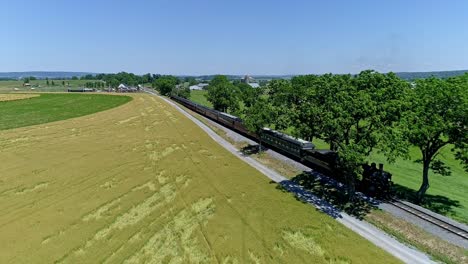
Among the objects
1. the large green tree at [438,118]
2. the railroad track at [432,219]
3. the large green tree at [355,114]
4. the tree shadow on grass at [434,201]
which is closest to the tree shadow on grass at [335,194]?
the large green tree at [355,114]

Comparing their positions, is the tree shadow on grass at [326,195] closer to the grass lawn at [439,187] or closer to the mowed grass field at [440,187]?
the mowed grass field at [440,187]

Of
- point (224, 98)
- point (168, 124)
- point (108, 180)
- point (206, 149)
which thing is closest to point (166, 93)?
point (224, 98)

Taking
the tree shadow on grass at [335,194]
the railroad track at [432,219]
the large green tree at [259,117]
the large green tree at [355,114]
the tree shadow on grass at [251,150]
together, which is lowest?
the tree shadow on grass at [335,194]

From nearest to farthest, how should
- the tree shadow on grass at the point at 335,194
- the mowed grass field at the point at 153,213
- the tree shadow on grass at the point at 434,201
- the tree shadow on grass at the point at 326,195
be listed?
the mowed grass field at the point at 153,213, the tree shadow on grass at the point at 326,195, the tree shadow on grass at the point at 335,194, the tree shadow on grass at the point at 434,201

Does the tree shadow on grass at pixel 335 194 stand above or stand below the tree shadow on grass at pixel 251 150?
below

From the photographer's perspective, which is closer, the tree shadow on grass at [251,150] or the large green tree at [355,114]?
the large green tree at [355,114]

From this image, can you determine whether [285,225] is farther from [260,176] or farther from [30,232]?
[30,232]

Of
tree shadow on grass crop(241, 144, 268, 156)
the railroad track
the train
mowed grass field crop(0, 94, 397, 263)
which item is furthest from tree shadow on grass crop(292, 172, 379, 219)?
tree shadow on grass crop(241, 144, 268, 156)

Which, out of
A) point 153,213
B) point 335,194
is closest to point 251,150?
point 335,194
